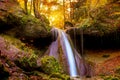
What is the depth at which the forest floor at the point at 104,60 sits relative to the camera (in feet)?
52.6

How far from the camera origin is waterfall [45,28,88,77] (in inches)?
645

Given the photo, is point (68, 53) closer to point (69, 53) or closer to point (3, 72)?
point (69, 53)

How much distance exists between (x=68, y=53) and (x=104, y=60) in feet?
9.43

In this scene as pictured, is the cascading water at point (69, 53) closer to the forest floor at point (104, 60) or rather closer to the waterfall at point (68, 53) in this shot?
the waterfall at point (68, 53)

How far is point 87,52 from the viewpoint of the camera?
19516 mm

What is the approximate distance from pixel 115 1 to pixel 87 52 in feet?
16.9

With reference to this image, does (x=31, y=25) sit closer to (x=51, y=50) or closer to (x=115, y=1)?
(x=51, y=50)

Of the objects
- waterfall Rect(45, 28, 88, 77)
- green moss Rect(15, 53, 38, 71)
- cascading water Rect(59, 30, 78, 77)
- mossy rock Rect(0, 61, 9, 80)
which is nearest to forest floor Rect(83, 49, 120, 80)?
waterfall Rect(45, 28, 88, 77)

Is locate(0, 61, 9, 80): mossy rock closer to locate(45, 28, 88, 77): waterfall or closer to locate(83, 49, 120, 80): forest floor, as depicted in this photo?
locate(45, 28, 88, 77): waterfall

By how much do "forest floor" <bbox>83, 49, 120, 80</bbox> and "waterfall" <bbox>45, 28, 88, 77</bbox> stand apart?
1.00 m

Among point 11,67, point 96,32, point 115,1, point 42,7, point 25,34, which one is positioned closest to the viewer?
point 11,67

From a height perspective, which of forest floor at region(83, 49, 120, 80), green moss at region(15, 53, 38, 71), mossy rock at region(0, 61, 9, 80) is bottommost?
forest floor at region(83, 49, 120, 80)

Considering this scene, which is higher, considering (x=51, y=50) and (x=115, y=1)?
A: (x=115, y=1)

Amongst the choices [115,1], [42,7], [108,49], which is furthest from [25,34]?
[42,7]
